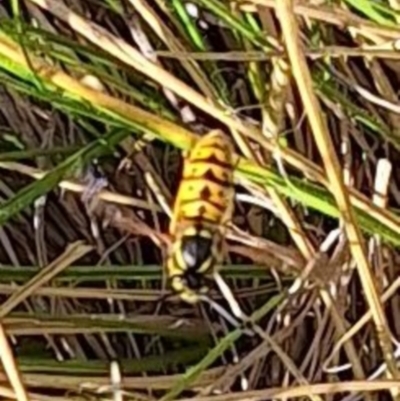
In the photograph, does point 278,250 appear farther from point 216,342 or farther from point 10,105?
point 10,105

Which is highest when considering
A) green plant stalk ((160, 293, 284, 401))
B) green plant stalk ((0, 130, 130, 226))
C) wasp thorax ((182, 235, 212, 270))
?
green plant stalk ((0, 130, 130, 226))

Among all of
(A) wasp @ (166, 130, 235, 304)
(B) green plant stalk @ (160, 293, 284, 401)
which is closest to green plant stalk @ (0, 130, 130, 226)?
(A) wasp @ (166, 130, 235, 304)

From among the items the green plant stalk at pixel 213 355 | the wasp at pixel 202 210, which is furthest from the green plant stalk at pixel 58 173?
the green plant stalk at pixel 213 355

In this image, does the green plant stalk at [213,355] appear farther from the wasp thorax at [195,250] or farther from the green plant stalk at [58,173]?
the green plant stalk at [58,173]

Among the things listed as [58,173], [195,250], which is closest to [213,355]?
[195,250]

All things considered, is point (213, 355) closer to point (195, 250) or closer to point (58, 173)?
point (195, 250)

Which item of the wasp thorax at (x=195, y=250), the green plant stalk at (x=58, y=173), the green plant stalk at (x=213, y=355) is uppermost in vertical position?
the green plant stalk at (x=58, y=173)

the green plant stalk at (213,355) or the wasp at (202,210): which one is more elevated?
the wasp at (202,210)

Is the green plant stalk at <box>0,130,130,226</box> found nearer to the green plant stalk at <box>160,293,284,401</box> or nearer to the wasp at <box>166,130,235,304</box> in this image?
the wasp at <box>166,130,235,304</box>
